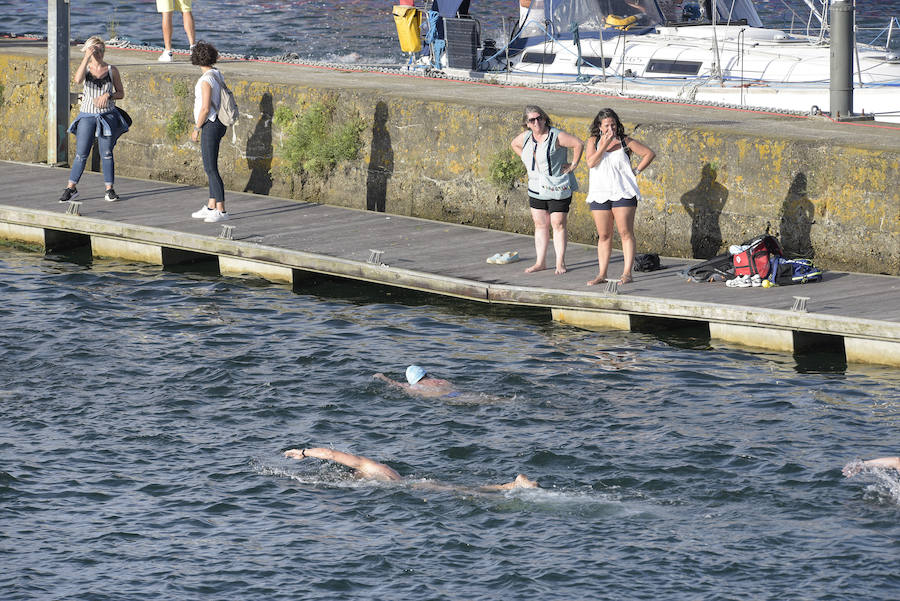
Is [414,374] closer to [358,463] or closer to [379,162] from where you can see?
[358,463]

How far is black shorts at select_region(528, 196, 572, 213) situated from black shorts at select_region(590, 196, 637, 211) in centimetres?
36

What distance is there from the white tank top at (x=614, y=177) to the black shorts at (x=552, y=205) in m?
0.48

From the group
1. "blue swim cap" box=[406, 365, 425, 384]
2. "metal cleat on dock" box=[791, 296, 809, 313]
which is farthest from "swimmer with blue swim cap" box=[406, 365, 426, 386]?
"metal cleat on dock" box=[791, 296, 809, 313]

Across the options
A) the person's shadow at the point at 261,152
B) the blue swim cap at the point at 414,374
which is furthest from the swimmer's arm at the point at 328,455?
the person's shadow at the point at 261,152

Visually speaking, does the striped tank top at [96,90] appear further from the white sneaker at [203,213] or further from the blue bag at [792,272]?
the blue bag at [792,272]

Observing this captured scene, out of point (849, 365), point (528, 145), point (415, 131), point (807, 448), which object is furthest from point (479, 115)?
point (807, 448)

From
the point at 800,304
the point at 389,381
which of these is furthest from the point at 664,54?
the point at 389,381

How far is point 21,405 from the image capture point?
1228cm

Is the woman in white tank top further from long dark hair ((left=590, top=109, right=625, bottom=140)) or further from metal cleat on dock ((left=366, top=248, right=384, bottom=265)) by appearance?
metal cleat on dock ((left=366, top=248, right=384, bottom=265))

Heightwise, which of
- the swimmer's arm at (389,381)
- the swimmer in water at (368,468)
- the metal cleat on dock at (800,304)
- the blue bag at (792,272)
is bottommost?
the swimmer in water at (368,468)

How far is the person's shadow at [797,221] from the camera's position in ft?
47.8

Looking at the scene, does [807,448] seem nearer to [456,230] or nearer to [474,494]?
[474,494]

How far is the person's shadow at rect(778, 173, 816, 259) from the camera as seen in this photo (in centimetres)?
1457

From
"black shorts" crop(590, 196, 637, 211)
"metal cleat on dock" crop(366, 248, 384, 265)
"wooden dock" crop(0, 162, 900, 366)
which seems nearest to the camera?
"wooden dock" crop(0, 162, 900, 366)
